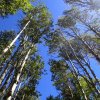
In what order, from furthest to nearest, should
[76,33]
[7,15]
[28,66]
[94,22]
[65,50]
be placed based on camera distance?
1. [28,66]
2. [65,50]
3. [76,33]
4. [94,22]
5. [7,15]

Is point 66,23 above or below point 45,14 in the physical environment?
below

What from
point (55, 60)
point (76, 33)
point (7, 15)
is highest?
point (55, 60)

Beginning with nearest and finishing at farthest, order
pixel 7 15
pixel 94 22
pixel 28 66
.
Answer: pixel 7 15, pixel 94 22, pixel 28 66

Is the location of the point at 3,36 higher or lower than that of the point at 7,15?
higher

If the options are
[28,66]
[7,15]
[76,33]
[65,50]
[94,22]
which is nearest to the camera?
[7,15]

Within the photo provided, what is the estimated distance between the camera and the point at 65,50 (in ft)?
68.6

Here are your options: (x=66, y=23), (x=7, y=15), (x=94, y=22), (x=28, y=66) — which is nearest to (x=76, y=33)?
(x=66, y=23)

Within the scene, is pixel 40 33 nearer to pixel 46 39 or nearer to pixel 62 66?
pixel 46 39

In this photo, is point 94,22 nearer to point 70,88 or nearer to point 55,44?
point 55,44

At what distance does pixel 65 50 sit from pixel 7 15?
9.12m

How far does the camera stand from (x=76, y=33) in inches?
756

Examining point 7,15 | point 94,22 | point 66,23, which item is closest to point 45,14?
point 66,23

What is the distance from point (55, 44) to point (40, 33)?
1.87 meters

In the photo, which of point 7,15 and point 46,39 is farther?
point 46,39
